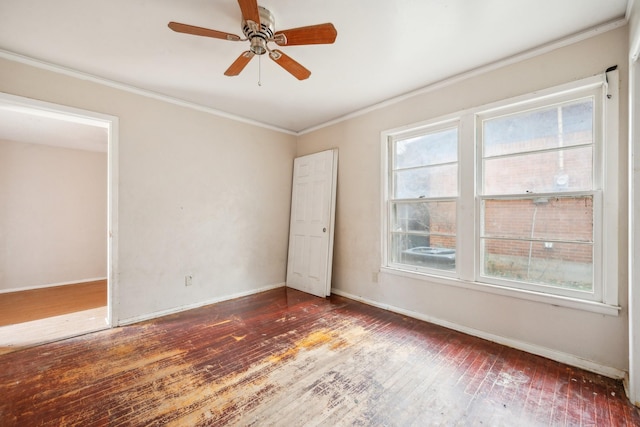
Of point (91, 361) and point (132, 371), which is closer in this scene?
point (132, 371)

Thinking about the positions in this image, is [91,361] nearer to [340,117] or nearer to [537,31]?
[340,117]

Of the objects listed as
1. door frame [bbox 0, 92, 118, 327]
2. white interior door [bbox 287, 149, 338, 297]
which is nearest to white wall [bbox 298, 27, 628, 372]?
white interior door [bbox 287, 149, 338, 297]

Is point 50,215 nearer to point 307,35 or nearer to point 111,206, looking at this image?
point 111,206

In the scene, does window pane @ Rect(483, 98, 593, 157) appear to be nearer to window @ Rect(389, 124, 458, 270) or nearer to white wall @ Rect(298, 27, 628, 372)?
white wall @ Rect(298, 27, 628, 372)

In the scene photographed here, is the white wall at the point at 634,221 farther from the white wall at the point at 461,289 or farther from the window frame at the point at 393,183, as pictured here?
the window frame at the point at 393,183

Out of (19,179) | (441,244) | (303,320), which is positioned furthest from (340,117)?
(19,179)

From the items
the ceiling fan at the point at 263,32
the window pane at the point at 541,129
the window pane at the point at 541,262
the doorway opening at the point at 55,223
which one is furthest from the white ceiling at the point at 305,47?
the window pane at the point at 541,262

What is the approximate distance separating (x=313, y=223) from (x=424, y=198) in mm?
1705

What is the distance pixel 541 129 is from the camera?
2406mm

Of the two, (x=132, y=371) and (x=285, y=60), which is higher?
(x=285, y=60)

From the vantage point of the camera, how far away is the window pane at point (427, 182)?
2.97m

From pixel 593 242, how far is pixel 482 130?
52.3 inches

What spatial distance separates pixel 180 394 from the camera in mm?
1832

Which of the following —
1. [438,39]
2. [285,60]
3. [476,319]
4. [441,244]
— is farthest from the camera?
[441,244]
